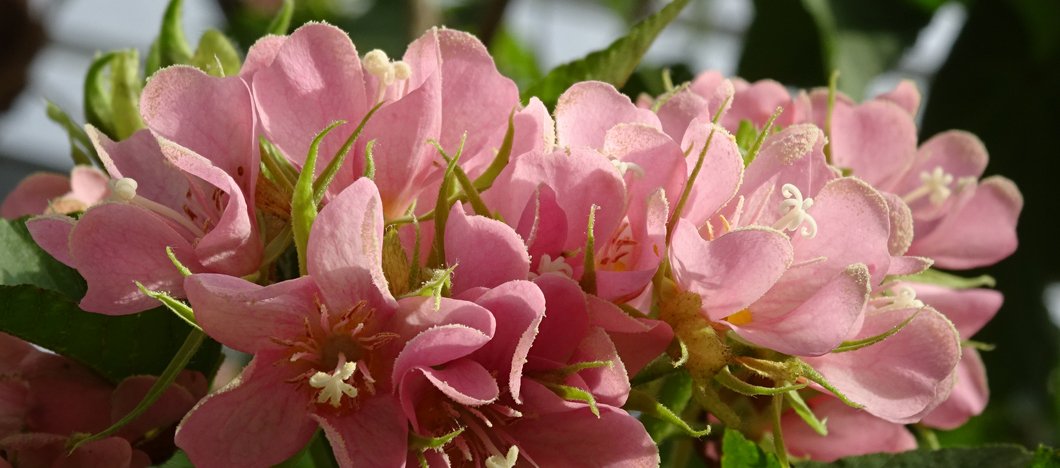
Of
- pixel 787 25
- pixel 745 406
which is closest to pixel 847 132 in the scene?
pixel 745 406

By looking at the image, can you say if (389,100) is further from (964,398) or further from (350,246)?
(964,398)

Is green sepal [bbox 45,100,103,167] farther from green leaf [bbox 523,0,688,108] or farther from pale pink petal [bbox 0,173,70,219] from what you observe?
green leaf [bbox 523,0,688,108]

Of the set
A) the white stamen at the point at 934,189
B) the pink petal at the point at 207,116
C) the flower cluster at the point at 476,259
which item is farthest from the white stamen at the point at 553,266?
the white stamen at the point at 934,189

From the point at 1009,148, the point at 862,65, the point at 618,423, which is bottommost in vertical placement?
the point at 1009,148

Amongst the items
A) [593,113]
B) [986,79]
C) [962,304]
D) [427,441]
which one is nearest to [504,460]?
[427,441]

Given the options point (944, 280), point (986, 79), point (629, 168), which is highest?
point (629, 168)

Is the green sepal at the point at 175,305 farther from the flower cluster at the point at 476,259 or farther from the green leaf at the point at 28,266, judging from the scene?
the green leaf at the point at 28,266

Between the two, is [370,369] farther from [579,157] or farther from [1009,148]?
[1009,148]
